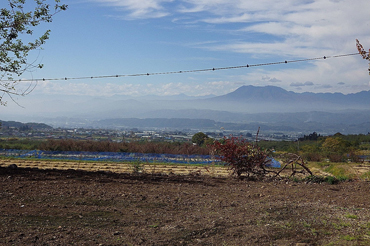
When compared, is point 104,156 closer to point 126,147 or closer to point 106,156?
point 106,156

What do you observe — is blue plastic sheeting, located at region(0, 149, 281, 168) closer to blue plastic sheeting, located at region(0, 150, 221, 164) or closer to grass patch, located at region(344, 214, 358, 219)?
blue plastic sheeting, located at region(0, 150, 221, 164)

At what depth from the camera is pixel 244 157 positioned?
1292 centimetres

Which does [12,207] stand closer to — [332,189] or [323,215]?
[323,215]

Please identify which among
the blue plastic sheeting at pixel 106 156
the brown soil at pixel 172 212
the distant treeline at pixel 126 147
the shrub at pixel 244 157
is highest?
the shrub at pixel 244 157

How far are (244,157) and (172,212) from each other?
20.5 ft

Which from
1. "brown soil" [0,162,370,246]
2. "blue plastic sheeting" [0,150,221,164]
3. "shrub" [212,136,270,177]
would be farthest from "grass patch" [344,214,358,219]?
"blue plastic sheeting" [0,150,221,164]

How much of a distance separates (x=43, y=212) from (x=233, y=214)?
3624mm

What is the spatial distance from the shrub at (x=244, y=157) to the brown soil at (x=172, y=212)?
2.20m

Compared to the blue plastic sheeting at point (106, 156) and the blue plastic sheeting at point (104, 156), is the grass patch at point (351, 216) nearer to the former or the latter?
the blue plastic sheeting at point (106, 156)

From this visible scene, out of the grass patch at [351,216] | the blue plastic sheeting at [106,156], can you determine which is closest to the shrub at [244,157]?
the grass patch at [351,216]

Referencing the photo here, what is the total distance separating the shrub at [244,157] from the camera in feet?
42.4

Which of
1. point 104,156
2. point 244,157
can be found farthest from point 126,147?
point 244,157

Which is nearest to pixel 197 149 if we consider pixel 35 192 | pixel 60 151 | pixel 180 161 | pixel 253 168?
pixel 180 161

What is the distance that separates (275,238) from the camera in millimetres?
5562
